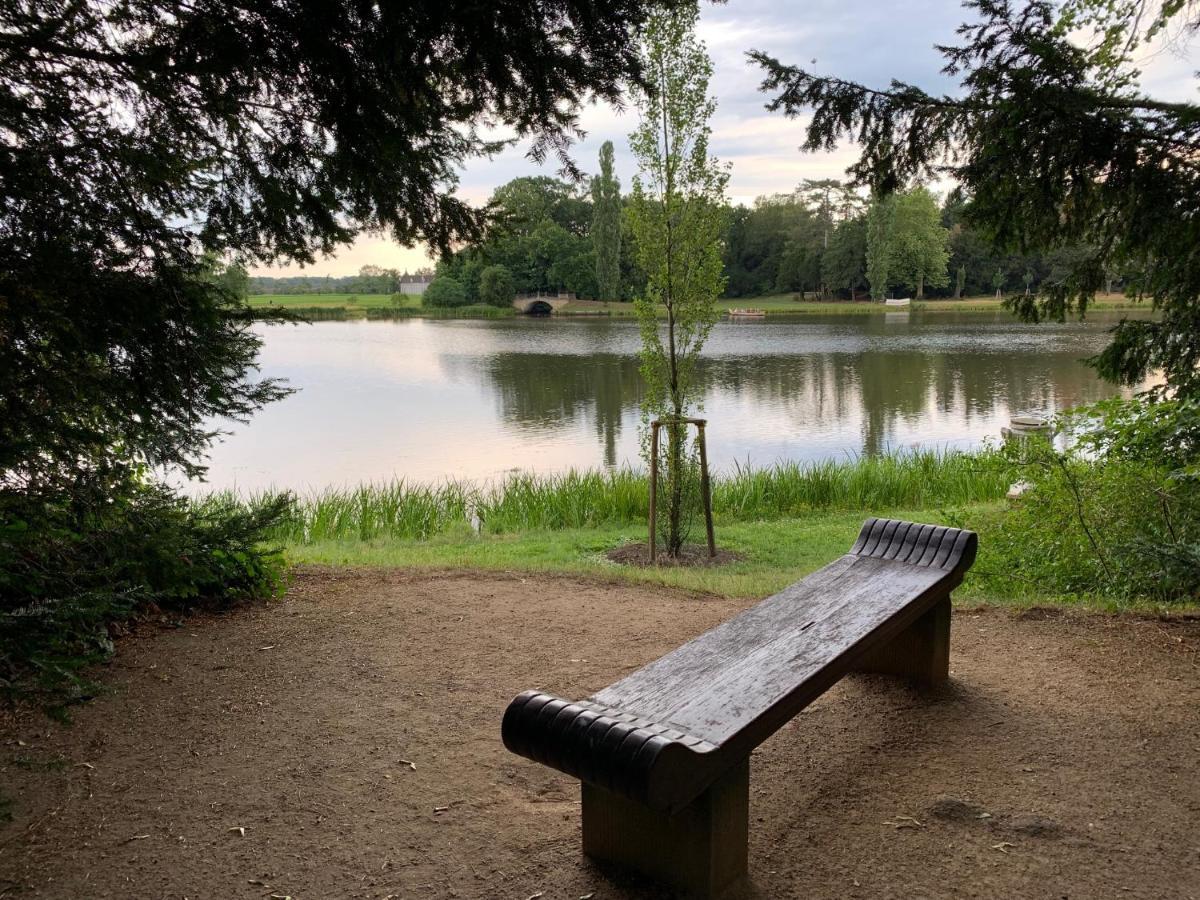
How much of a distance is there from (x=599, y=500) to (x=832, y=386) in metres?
12.7

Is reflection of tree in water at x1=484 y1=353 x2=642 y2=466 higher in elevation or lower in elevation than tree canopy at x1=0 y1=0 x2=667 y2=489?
lower

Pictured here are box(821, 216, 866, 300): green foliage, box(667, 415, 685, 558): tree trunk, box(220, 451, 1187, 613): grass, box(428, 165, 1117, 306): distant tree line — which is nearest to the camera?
box(220, 451, 1187, 613): grass

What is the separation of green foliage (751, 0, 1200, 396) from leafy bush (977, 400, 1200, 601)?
476mm

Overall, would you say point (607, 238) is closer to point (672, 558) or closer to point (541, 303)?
point (541, 303)

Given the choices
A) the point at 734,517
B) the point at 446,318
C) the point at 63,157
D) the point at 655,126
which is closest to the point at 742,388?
the point at 734,517

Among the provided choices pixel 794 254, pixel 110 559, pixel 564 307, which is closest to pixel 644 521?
pixel 110 559

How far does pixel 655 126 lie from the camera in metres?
7.32

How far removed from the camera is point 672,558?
24.1ft

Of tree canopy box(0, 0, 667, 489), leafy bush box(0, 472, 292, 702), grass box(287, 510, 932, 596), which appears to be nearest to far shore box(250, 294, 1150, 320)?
grass box(287, 510, 932, 596)

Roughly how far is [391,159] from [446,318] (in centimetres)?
4811

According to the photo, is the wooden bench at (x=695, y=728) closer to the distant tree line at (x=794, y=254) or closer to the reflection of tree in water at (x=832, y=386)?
the reflection of tree in water at (x=832, y=386)

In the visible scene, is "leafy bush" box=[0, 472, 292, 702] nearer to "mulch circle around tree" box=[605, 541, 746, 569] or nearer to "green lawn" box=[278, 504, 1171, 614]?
"green lawn" box=[278, 504, 1171, 614]

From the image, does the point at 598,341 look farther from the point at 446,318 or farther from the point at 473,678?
the point at 473,678

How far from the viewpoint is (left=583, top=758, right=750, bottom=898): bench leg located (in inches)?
81.7
